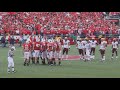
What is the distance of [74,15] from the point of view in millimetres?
39906

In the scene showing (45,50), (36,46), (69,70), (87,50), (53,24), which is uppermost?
(53,24)

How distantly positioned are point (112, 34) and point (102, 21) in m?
2.55

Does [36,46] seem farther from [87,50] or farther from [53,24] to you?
[53,24]

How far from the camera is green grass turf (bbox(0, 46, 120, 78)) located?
1981 cm

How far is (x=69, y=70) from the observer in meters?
21.6

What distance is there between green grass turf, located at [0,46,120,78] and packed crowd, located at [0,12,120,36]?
9054 mm

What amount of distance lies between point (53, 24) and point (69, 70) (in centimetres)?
1573

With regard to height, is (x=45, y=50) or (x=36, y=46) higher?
(x=36, y=46)

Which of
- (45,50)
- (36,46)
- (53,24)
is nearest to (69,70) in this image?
(45,50)

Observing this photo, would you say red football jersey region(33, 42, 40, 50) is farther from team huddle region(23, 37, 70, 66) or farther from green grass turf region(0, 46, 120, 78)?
green grass turf region(0, 46, 120, 78)

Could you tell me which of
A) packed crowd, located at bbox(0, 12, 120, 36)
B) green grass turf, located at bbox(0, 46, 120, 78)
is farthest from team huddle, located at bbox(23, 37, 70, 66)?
packed crowd, located at bbox(0, 12, 120, 36)
